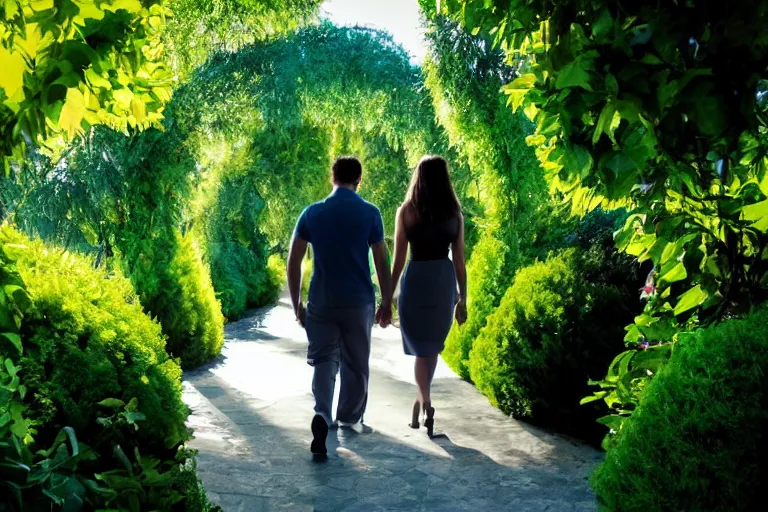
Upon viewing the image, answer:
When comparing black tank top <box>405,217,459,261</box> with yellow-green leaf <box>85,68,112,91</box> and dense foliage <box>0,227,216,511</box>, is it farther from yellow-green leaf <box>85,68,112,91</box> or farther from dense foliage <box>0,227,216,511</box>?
yellow-green leaf <box>85,68,112,91</box>

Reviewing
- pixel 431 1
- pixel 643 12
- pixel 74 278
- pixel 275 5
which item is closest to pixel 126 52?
pixel 74 278

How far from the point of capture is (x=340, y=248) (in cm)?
559

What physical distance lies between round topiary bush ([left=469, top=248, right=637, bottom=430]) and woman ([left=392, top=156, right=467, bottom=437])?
0.66m

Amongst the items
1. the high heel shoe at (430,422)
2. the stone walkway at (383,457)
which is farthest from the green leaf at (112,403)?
the high heel shoe at (430,422)

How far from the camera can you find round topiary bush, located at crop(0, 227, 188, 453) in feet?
9.45

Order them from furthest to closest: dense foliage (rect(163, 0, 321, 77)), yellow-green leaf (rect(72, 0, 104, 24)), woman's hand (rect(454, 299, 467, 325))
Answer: dense foliage (rect(163, 0, 321, 77))
woman's hand (rect(454, 299, 467, 325))
yellow-green leaf (rect(72, 0, 104, 24))

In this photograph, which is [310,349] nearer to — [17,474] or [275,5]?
[17,474]

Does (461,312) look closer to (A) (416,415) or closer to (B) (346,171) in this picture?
(A) (416,415)

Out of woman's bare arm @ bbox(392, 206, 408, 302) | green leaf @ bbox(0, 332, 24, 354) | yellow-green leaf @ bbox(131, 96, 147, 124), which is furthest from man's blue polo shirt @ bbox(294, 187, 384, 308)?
green leaf @ bbox(0, 332, 24, 354)

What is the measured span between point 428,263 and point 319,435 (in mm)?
1455

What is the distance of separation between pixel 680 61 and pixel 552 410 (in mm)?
4371

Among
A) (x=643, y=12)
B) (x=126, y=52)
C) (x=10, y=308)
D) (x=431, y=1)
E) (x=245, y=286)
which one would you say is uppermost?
(x=431, y=1)

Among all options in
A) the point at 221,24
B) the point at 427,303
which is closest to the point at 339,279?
the point at 427,303

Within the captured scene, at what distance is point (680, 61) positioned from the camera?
6.93 feet
